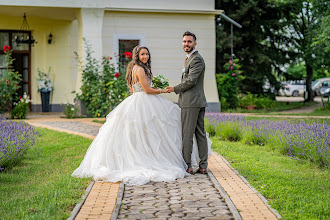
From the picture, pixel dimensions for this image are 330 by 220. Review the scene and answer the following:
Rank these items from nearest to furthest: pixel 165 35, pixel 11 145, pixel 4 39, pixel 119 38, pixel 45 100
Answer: pixel 11 145
pixel 119 38
pixel 165 35
pixel 4 39
pixel 45 100

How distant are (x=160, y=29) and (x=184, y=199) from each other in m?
13.1

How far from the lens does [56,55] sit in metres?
19.8

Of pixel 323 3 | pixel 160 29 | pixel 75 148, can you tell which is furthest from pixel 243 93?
pixel 75 148

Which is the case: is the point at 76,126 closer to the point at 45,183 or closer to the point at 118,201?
the point at 45,183

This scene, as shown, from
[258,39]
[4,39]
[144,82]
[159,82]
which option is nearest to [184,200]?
[144,82]

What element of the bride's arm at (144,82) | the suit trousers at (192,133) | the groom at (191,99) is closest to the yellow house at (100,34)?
the bride's arm at (144,82)

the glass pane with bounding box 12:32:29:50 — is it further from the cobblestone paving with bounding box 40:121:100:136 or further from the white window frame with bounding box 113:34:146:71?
the cobblestone paving with bounding box 40:121:100:136

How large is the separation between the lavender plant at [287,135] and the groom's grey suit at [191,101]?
2.00m

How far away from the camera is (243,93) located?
26.5m

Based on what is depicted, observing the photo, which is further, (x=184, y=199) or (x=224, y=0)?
(x=224, y=0)

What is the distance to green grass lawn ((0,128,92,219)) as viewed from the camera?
5.88 metres

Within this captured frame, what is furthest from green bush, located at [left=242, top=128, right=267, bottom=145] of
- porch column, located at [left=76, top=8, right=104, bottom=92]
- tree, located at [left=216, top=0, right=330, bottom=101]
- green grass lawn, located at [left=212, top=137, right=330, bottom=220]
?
tree, located at [left=216, top=0, right=330, bottom=101]

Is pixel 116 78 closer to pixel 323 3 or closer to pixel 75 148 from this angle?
pixel 75 148

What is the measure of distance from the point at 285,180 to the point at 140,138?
218 centimetres
